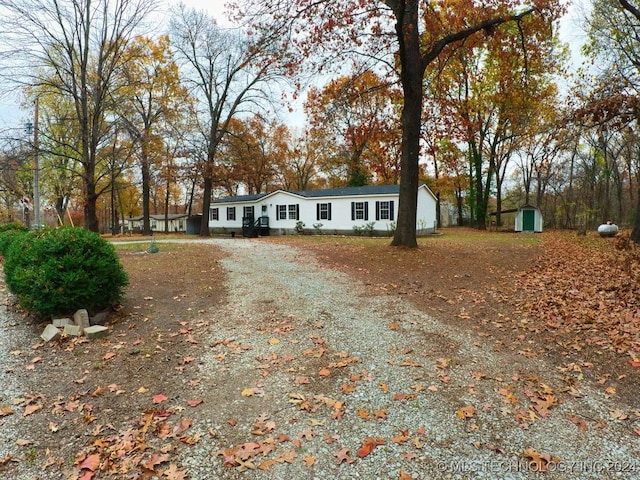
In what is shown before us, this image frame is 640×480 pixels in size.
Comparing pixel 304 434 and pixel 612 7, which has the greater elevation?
pixel 612 7

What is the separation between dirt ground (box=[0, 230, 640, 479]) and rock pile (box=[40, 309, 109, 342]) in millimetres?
126

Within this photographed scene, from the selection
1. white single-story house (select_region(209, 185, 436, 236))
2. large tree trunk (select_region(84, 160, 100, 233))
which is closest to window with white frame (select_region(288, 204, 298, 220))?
white single-story house (select_region(209, 185, 436, 236))

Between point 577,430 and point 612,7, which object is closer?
point 577,430

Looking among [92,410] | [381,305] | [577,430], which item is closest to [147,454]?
[92,410]

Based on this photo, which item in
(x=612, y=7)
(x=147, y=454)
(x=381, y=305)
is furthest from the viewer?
(x=612, y=7)

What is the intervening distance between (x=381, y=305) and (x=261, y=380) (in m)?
2.86

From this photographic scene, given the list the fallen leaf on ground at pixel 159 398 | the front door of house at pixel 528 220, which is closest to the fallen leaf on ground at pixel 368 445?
the fallen leaf on ground at pixel 159 398

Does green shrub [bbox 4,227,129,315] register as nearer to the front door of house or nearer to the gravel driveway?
the gravel driveway

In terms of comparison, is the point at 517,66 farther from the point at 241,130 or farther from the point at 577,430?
the point at 241,130

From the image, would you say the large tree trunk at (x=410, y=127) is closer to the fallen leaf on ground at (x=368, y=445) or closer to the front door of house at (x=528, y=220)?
the fallen leaf on ground at (x=368, y=445)

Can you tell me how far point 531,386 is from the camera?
3.31 metres

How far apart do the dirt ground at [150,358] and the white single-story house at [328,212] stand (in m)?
12.3

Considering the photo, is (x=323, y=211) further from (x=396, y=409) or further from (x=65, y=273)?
(x=396, y=409)

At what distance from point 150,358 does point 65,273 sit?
190 centimetres
